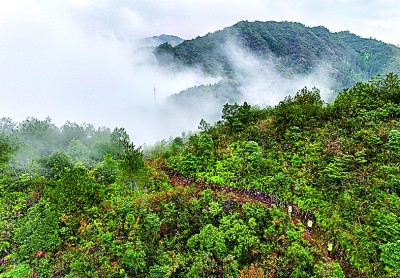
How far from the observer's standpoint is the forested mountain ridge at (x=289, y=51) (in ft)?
338

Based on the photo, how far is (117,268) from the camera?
13320 millimetres

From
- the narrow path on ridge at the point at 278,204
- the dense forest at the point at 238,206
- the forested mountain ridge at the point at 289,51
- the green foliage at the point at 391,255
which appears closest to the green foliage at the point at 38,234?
the dense forest at the point at 238,206

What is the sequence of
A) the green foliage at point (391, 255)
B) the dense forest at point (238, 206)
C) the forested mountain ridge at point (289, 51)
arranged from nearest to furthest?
1. the green foliage at point (391, 255)
2. the dense forest at point (238, 206)
3. the forested mountain ridge at point (289, 51)

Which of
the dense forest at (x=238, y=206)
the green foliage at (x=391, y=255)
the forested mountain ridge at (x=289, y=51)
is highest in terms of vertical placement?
the forested mountain ridge at (x=289, y=51)

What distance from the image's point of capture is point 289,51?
115 m

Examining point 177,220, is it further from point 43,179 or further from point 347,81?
point 347,81

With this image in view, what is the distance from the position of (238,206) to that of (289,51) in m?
113

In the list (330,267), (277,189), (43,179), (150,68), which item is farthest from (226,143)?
(150,68)

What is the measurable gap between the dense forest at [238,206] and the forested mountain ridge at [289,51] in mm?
84345

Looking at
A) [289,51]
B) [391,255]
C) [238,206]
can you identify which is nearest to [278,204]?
[238,206]

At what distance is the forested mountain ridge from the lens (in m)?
103

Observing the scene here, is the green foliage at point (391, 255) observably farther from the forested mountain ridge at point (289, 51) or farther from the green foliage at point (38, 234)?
the forested mountain ridge at point (289, 51)

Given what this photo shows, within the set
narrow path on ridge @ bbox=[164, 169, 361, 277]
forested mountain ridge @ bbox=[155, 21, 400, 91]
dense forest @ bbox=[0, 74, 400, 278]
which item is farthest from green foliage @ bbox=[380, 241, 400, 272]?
forested mountain ridge @ bbox=[155, 21, 400, 91]

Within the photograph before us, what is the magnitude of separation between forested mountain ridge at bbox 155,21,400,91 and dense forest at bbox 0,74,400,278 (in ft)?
277
